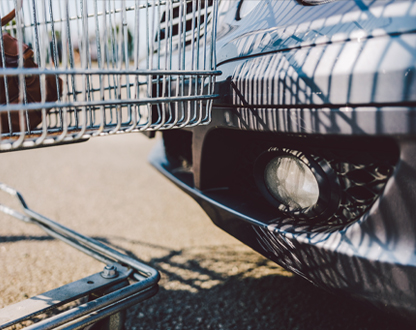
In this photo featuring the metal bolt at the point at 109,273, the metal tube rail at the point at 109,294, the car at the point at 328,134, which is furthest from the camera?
the metal bolt at the point at 109,273

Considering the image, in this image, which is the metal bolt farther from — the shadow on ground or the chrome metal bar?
the shadow on ground

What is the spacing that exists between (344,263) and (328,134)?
0.40 meters

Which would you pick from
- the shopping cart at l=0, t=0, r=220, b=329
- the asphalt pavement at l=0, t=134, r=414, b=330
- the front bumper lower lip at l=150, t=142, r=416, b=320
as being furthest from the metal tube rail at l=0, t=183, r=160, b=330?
the front bumper lower lip at l=150, t=142, r=416, b=320

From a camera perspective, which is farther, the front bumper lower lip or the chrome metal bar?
the chrome metal bar

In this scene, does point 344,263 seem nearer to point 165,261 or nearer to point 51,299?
point 51,299

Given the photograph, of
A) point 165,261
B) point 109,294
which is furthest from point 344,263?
point 165,261

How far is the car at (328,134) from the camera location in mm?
941

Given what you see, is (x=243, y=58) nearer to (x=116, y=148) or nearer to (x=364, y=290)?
(x=364, y=290)

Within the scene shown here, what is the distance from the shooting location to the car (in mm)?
941

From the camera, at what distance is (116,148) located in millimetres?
5125

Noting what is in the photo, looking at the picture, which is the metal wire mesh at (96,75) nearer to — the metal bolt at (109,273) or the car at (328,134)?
the car at (328,134)

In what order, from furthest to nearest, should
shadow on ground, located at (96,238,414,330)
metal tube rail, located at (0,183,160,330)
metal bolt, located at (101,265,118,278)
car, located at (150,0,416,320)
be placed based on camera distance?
shadow on ground, located at (96,238,414,330)
metal bolt, located at (101,265,118,278)
metal tube rail, located at (0,183,160,330)
car, located at (150,0,416,320)

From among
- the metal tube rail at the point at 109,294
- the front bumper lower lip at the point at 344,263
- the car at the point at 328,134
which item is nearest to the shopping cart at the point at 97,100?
the metal tube rail at the point at 109,294

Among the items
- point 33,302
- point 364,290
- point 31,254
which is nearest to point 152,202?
point 31,254
